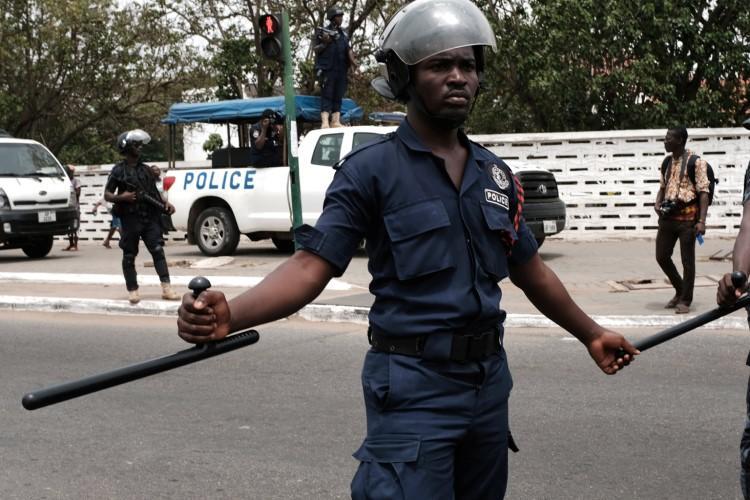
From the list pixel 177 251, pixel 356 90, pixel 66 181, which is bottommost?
pixel 177 251

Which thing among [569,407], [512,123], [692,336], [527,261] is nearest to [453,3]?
[527,261]

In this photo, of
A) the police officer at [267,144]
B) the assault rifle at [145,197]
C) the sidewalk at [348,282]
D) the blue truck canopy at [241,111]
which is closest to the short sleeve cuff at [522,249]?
the sidewalk at [348,282]

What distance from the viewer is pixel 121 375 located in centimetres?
239

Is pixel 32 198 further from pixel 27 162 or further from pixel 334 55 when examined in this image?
pixel 334 55

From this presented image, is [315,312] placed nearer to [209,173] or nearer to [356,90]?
[209,173]

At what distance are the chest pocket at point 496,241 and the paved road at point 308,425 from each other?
88.0 inches

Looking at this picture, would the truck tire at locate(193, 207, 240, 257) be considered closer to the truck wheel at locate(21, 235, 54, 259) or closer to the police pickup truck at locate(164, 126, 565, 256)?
the police pickup truck at locate(164, 126, 565, 256)

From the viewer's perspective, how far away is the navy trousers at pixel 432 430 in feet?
8.82

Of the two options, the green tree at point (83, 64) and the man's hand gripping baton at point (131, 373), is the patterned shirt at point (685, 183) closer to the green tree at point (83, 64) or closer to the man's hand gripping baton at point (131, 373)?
the man's hand gripping baton at point (131, 373)

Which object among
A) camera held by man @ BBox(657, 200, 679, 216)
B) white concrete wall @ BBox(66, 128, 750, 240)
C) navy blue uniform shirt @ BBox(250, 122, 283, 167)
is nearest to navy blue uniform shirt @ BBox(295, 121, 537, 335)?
camera held by man @ BBox(657, 200, 679, 216)

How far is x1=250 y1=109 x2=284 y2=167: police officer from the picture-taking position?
15.9m

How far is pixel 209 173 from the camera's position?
16625 mm

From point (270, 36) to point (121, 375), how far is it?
10.1 metres

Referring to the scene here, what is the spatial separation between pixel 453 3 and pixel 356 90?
26.5 metres
